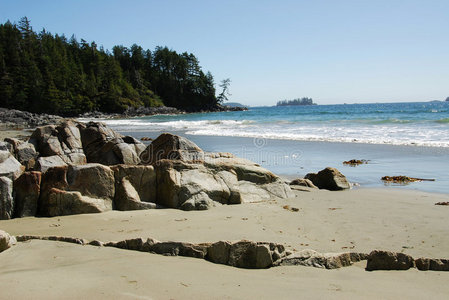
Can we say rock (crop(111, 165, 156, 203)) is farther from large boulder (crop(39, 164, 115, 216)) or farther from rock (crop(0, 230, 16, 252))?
rock (crop(0, 230, 16, 252))

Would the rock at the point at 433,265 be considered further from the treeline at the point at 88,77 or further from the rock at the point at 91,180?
the treeline at the point at 88,77

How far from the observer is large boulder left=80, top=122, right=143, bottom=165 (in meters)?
8.35

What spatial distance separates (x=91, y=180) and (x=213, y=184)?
2.09 meters

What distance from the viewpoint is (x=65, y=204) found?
5.77 metres

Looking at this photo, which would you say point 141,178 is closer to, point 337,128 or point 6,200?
point 6,200

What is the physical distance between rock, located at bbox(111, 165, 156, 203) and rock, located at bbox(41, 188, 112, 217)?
2.17 ft

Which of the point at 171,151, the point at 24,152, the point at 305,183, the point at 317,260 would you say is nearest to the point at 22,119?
the point at 24,152

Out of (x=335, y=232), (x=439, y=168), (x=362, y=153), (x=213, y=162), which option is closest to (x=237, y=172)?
(x=213, y=162)

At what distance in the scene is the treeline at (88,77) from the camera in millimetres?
60594

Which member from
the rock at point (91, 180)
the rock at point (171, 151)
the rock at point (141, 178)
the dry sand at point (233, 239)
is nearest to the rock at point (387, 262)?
the dry sand at point (233, 239)

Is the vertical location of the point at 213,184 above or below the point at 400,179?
above

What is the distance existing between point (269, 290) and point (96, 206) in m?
3.63

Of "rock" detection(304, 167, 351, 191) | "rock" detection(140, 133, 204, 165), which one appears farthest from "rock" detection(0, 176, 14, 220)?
"rock" detection(304, 167, 351, 191)

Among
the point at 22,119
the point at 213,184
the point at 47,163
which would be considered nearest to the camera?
the point at 213,184
